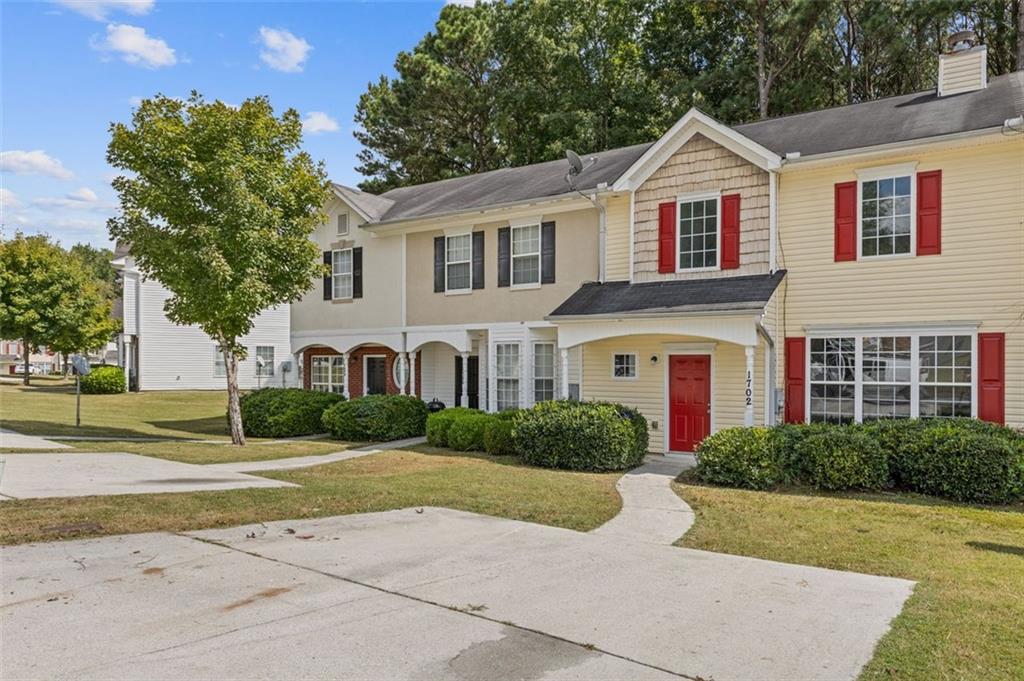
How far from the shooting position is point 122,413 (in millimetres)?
25406

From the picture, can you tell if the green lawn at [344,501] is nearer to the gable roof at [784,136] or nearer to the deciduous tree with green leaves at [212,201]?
the deciduous tree with green leaves at [212,201]

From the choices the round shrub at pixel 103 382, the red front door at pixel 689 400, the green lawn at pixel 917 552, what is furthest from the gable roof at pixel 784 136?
the round shrub at pixel 103 382

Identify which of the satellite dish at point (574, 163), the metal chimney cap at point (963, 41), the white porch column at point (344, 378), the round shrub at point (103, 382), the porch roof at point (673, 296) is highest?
the metal chimney cap at point (963, 41)

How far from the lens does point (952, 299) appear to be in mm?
12453

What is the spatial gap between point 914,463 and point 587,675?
338 inches

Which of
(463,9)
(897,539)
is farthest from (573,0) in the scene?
(897,539)

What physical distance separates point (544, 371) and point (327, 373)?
851 cm

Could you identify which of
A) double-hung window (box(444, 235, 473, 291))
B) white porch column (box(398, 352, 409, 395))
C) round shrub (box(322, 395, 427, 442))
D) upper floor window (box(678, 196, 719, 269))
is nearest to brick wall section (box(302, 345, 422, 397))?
white porch column (box(398, 352, 409, 395))

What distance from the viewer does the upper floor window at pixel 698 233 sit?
14.9 m

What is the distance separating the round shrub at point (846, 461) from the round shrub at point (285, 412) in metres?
12.9

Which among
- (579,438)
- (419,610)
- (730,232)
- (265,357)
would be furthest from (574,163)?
(265,357)

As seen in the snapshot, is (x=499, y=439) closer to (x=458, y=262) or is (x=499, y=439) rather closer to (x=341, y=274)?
(x=458, y=262)

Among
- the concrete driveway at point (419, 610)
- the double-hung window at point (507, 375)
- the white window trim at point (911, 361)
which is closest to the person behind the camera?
the concrete driveway at point (419, 610)

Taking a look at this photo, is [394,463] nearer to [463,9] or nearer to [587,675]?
[587,675]
